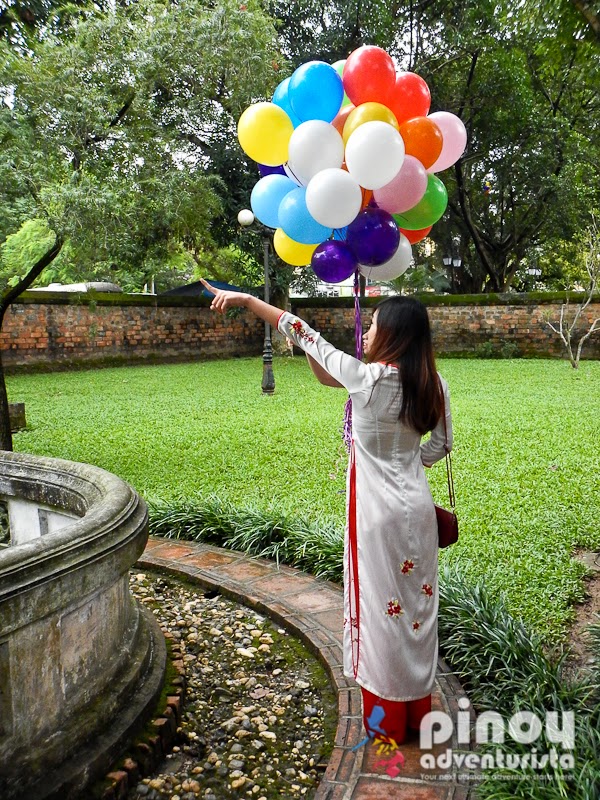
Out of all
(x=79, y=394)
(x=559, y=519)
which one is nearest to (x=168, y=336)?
(x=79, y=394)

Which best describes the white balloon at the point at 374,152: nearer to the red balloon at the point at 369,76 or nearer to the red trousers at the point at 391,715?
the red balloon at the point at 369,76

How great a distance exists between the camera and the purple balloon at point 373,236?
2619 millimetres

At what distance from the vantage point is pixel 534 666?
246cm

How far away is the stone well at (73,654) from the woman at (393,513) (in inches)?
32.5

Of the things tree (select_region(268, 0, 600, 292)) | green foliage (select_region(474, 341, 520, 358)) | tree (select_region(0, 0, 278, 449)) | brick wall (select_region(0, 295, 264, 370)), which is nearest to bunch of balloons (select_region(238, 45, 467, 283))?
tree (select_region(0, 0, 278, 449))

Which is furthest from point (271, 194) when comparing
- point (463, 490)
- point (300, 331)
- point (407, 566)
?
point (463, 490)

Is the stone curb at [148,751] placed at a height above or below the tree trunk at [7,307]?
below

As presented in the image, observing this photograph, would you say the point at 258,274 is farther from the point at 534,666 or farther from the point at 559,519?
the point at 534,666

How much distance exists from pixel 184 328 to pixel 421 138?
1582 cm

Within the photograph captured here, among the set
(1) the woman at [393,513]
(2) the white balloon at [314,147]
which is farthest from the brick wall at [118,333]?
(1) the woman at [393,513]

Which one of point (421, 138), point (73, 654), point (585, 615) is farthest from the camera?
point (585, 615)

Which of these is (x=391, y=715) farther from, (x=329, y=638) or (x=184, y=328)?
(x=184, y=328)

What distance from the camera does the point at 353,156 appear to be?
2.47 meters

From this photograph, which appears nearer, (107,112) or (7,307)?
(107,112)
